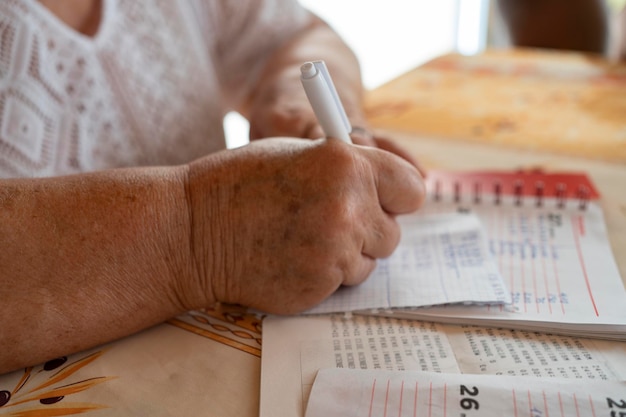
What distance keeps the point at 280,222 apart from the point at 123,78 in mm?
388

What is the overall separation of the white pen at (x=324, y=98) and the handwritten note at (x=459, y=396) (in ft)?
0.74

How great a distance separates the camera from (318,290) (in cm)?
53

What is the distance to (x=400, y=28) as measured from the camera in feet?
11.7

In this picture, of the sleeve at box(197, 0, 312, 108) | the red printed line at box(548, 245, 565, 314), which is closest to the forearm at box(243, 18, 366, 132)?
the sleeve at box(197, 0, 312, 108)

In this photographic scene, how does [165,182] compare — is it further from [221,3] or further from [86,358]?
[221,3]

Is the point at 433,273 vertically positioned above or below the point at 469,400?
above

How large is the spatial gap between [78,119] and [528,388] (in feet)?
1.89

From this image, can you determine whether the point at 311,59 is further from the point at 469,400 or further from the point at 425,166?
the point at 469,400

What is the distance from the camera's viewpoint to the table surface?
449 millimetres

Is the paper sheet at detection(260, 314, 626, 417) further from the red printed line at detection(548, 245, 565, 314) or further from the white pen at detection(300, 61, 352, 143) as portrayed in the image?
the white pen at detection(300, 61, 352, 143)

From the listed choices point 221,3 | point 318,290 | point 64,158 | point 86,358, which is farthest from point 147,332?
point 221,3

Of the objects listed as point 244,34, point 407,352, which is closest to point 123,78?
point 244,34

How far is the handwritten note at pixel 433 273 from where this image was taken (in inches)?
21.2

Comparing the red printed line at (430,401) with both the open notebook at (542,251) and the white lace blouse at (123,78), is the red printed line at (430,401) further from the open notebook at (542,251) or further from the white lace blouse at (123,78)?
the white lace blouse at (123,78)
